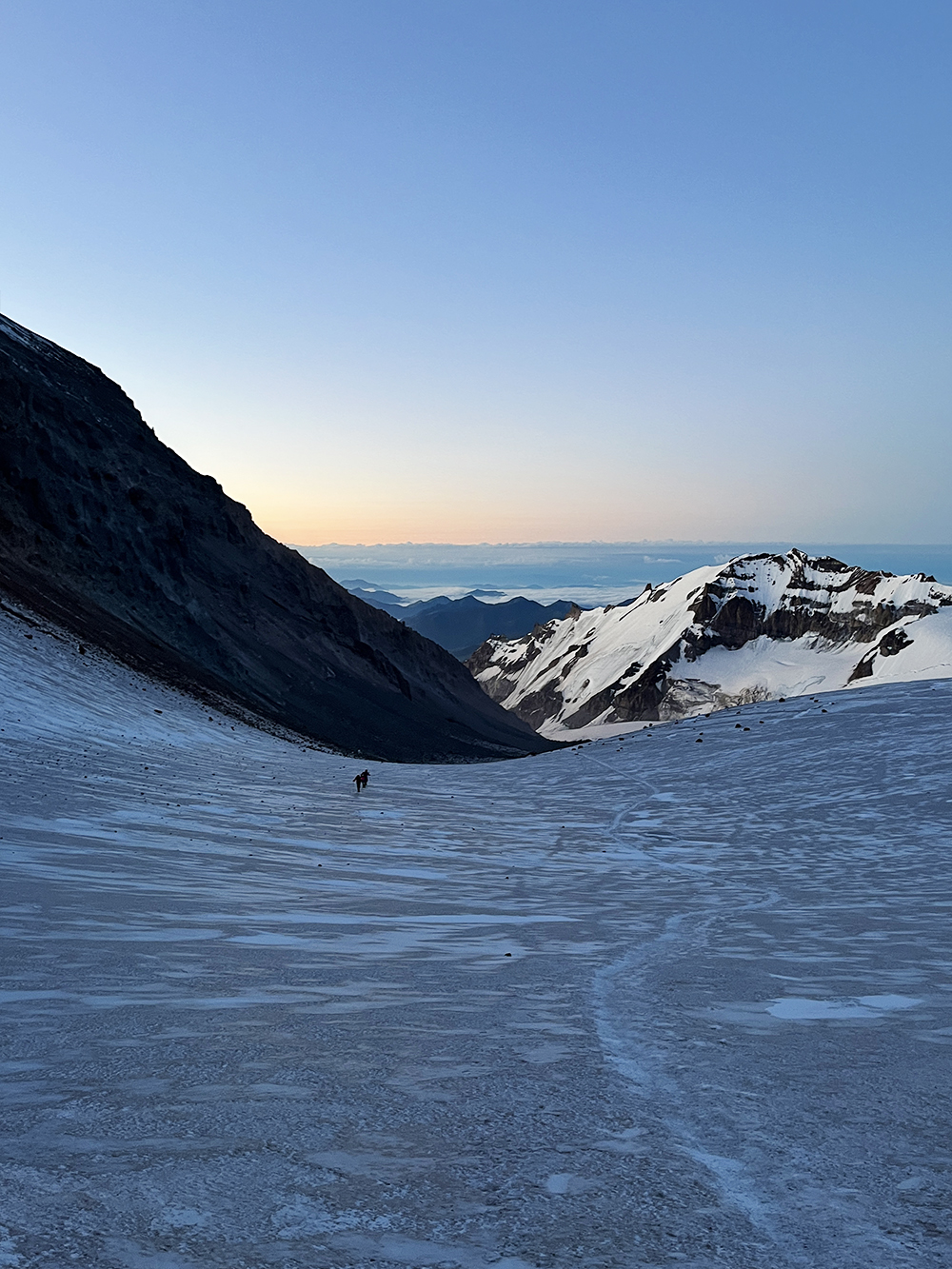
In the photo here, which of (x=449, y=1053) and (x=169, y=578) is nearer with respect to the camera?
(x=449, y=1053)

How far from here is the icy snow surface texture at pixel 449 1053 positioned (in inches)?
126

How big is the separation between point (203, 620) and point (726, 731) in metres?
43.5

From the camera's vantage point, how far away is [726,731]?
1179 inches

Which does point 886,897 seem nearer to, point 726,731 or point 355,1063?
point 355,1063

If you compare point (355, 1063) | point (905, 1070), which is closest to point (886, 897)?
point (905, 1070)

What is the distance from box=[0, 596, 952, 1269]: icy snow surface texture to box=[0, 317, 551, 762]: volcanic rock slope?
34633 millimetres

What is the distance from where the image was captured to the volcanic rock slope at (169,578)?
50750 millimetres

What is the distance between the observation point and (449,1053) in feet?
16.9

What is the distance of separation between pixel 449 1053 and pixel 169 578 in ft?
207

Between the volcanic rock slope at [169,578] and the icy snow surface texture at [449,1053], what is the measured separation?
114 ft

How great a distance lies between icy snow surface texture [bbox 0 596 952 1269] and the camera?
3.21 metres

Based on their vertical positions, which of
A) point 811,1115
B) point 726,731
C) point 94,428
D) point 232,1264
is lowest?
point 726,731

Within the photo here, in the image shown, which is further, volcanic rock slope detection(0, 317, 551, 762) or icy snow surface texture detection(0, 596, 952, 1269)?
A: volcanic rock slope detection(0, 317, 551, 762)

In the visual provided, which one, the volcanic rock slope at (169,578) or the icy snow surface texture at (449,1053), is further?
the volcanic rock slope at (169,578)
